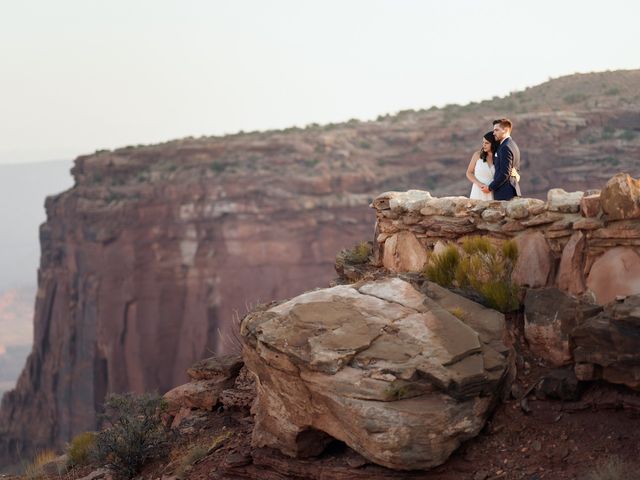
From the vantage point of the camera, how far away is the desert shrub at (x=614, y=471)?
5.27m

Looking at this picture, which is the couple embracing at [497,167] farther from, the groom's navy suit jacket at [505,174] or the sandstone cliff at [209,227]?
the sandstone cliff at [209,227]

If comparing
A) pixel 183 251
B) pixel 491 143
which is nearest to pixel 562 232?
pixel 491 143

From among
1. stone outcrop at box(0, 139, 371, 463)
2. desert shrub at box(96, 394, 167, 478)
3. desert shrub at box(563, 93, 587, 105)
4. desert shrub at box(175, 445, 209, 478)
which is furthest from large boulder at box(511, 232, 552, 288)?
desert shrub at box(563, 93, 587, 105)

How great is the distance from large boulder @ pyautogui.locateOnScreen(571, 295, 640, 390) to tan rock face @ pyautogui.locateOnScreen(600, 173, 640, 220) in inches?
29.8

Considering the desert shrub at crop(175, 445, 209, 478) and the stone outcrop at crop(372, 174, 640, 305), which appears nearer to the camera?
the stone outcrop at crop(372, 174, 640, 305)

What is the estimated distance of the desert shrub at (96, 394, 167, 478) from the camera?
8.15m

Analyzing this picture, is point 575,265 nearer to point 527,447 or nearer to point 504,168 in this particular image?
point 527,447

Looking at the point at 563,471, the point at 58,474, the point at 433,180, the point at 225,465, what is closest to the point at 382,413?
the point at 563,471

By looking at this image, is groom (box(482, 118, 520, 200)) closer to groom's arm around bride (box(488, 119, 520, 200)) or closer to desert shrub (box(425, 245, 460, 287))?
groom's arm around bride (box(488, 119, 520, 200))

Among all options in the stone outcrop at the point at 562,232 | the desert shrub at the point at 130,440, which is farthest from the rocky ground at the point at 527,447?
the desert shrub at the point at 130,440

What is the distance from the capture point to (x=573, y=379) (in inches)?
245

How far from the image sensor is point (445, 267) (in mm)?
7637

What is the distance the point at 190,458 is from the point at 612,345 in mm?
4170

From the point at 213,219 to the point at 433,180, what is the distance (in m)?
11.5
